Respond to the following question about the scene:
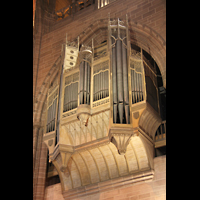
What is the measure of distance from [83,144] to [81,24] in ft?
21.0

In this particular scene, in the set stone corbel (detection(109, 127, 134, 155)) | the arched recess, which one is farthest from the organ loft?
the arched recess

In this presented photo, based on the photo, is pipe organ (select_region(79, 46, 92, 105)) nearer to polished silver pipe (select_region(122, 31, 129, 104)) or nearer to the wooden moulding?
polished silver pipe (select_region(122, 31, 129, 104))

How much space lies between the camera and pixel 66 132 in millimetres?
10352

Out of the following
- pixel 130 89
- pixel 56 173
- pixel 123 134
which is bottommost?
pixel 56 173

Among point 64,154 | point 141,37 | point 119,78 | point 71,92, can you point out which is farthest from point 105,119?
point 141,37

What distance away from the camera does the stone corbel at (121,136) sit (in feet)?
29.2

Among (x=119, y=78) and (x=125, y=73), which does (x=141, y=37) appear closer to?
(x=125, y=73)

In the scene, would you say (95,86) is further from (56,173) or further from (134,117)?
(56,173)

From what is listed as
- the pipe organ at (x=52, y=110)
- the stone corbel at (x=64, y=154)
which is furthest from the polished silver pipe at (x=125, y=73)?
the pipe organ at (x=52, y=110)

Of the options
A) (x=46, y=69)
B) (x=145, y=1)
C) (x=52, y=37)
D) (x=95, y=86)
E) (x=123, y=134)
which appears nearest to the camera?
(x=123, y=134)

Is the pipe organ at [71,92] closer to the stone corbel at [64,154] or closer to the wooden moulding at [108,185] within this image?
the stone corbel at [64,154]

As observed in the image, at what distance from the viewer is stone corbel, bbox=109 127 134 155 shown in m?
8.90

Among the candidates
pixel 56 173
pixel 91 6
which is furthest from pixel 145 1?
pixel 56 173

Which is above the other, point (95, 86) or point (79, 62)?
point (79, 62)
